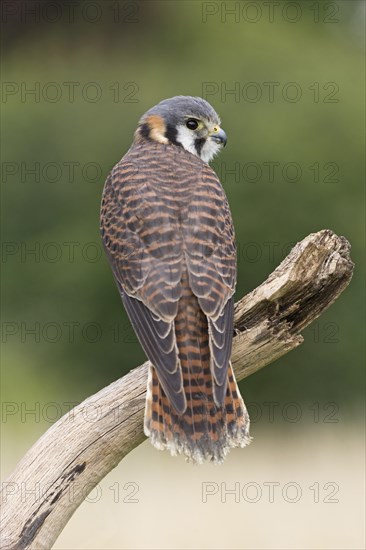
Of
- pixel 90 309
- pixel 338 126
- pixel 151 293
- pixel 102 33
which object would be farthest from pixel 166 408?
pixel 102 33

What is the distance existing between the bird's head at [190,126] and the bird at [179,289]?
0.25 metres

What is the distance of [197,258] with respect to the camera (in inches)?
179

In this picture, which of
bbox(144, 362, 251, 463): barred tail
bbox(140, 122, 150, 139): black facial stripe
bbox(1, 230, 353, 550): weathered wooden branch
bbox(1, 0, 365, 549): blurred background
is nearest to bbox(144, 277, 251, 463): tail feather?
bbox(144, 362, 251, 463): barred tail

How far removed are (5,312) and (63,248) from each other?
877 millimetres

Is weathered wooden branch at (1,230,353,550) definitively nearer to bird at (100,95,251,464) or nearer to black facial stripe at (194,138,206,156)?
bird at (100,95,251,464)

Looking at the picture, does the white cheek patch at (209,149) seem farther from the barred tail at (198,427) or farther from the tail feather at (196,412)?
the barred tail at (198,427)

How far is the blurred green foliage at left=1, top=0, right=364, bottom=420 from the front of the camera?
30.8 ft

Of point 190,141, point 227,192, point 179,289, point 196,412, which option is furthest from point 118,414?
point 227,192

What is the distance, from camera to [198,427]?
429 cm

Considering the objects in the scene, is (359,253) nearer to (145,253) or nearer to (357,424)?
(357,424)

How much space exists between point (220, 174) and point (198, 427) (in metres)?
5.12

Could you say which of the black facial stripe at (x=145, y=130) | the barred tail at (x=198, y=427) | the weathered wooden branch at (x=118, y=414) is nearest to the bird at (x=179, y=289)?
the barred tail at (x=198, y=427)

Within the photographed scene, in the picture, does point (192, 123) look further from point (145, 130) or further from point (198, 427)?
point (198, 427)

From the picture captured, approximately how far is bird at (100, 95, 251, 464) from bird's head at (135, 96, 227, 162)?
255mm
